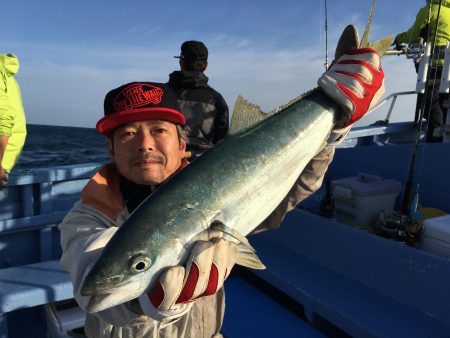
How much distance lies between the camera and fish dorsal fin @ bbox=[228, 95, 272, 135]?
2188 millimetres

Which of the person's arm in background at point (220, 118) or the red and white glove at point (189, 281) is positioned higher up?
the person's arm in background at point (220, 118)

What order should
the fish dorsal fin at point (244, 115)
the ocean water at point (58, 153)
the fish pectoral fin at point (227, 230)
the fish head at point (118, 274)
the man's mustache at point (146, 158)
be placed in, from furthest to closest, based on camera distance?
the ocean water at point (58, 153), the fish dorsal fin at point (244, 115), the man's mustache at point (146, 158), the fish pectoral fin at point (227, 230), the fish head at point (118, 274)

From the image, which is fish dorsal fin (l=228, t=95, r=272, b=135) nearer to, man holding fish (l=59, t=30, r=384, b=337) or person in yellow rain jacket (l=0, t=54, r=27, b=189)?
man holding fish (l=59, t=30, r=384, b=337)

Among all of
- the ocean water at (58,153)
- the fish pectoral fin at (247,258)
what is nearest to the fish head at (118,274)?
the fish pectoral fin at (247,258)

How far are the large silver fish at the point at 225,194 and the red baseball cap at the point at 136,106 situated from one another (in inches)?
12.8

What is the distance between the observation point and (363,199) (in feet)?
13.1

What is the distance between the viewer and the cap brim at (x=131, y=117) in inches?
76.2

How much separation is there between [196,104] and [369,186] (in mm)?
2110

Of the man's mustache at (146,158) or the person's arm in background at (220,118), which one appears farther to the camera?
the person's arm in background at (220,118)

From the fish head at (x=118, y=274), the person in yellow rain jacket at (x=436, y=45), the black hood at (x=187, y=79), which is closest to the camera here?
the fish head at (x=118, y=274)

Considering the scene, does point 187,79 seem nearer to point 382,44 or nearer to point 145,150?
point 382,44

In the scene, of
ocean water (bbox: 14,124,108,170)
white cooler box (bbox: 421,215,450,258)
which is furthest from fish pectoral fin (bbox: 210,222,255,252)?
ocean water (bbox: 14,124,108,170)

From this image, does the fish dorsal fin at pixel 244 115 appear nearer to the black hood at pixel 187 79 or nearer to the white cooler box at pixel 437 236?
the white cooler box at pixel 437 236

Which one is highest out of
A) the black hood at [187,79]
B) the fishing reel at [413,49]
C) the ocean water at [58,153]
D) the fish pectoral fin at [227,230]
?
the fishing reel at [413,49]
